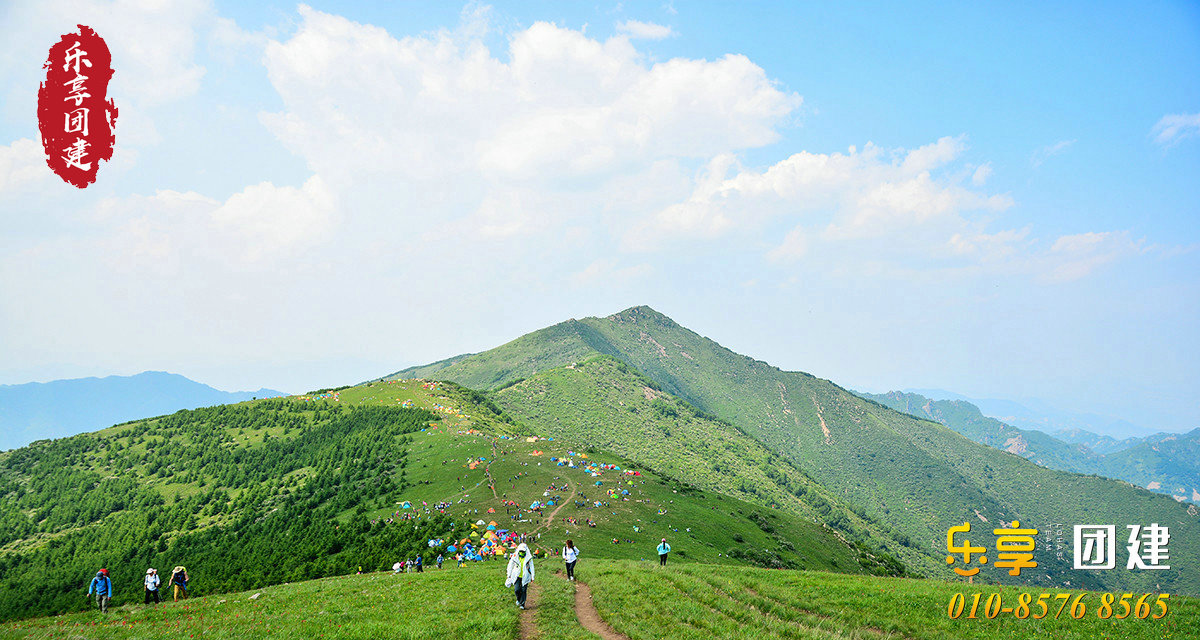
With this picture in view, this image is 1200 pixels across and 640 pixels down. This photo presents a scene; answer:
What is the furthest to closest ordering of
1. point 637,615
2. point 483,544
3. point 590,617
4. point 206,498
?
point 206,498
point 483,544
point 590,617
point 637,615

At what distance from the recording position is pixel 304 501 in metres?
95.3

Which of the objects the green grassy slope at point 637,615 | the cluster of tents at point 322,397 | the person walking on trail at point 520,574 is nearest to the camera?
the green grassy slope at point 637,615

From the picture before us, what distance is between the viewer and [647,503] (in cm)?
7675

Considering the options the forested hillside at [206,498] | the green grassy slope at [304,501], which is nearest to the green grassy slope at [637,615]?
the green grassy slope at [304,501]

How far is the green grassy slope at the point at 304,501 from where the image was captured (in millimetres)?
64562

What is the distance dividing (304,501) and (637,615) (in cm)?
9384

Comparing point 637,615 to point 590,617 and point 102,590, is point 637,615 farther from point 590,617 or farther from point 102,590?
point 102,590

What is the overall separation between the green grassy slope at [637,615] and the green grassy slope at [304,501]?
26.0 metres

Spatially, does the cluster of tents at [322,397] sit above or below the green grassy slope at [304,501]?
above

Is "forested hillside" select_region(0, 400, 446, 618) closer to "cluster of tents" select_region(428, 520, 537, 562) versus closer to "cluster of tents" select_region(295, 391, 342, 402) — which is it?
"cluster of tents" select_region(295, 391, 342, 402)

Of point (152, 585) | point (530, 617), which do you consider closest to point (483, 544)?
point (152, 585)

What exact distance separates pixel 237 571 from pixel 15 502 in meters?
105

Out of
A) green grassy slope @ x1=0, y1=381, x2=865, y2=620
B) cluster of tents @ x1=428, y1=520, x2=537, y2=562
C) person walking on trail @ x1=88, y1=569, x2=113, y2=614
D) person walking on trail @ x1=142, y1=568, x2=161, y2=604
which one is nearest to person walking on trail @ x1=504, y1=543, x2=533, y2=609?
person walking on trail @ x1=142, y1=568, x2=161, y2=604

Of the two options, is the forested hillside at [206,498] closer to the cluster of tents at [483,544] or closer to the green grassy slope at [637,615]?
the cluster of tents at [483,544]
